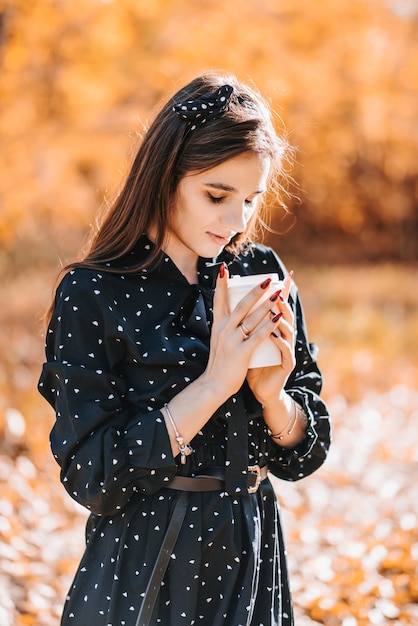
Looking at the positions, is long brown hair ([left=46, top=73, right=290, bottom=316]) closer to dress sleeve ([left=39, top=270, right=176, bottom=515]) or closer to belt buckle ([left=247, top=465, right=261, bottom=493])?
dress sleeve ([left=39, top=270, right=176, bottom=515])

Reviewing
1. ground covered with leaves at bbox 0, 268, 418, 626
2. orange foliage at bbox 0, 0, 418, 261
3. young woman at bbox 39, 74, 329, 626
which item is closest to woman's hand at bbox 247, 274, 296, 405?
young woman at bbox 39, 74, 329, 626

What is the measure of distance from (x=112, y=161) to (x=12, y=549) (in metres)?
4.00

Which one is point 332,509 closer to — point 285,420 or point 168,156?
point 285,420

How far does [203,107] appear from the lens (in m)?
1.84

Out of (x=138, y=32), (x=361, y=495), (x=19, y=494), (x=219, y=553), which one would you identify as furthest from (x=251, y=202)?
A: (x=138, y=32)

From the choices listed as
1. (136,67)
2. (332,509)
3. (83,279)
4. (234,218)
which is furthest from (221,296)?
(136,67)

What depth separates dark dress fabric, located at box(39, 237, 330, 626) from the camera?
1.70 m

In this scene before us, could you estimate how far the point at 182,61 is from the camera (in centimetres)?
649

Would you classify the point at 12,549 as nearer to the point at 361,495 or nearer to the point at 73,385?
the point at 361,495

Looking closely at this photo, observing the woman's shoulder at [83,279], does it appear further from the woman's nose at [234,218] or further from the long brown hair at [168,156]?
the woman's nose at [234,218]

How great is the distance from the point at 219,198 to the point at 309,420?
0.55 meters

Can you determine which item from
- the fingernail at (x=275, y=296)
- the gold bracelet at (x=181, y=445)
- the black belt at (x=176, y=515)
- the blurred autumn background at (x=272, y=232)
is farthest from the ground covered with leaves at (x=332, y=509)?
the fingernail at (x=275, y=296)

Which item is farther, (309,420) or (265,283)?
(309,420)

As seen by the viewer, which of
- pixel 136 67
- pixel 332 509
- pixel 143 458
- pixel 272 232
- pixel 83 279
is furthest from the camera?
pixel 136 67
